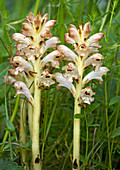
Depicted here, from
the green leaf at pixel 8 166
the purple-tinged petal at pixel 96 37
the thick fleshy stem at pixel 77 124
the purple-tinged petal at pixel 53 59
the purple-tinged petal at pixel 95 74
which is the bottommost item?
the green leaf at pixel 8 166

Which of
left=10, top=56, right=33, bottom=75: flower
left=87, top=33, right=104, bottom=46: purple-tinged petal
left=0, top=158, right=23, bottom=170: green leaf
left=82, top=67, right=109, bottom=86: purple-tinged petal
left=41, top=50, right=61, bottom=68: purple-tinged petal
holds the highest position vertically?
left=87, top=33, right=104, bottom=46: purple-tinged petal

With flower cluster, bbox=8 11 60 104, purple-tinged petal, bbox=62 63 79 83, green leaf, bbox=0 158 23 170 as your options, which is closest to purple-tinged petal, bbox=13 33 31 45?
flower cluster, bbox=8 11 60 104

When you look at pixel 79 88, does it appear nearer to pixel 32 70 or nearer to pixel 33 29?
pixel 32 70

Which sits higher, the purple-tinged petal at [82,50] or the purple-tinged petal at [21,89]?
the purple-tinged petal at [82,50]

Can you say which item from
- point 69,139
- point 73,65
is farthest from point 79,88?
point 69,139

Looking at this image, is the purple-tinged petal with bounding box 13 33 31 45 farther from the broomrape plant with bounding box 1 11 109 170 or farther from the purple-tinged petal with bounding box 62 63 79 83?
the purple-tinged petal with bounding box 62 63 79 83

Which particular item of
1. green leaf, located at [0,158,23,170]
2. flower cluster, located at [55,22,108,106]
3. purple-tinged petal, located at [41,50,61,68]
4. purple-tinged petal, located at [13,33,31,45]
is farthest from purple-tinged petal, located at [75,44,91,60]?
green leaf, located at [0,158,23,170]

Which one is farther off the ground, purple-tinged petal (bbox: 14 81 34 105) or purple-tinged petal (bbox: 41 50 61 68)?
purple-tinged petal (bbox: 41 50 61 68)

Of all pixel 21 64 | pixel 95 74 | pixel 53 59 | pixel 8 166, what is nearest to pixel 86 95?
pixel 95 74

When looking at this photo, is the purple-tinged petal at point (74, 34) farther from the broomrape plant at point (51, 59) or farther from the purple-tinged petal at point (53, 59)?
the purple-tinged petal at point (53, 59)

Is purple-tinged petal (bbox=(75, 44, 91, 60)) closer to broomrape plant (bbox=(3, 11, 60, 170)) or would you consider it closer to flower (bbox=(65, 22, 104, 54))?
flower (bbox=(65, 22, 104, 54))

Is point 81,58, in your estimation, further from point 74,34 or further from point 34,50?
point 34,50

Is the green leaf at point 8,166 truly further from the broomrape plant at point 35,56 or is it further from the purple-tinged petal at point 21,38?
the purple-tinged petal at point 21,38

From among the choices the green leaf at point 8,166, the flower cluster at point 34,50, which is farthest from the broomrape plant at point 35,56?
the green leaf at point 8,166
